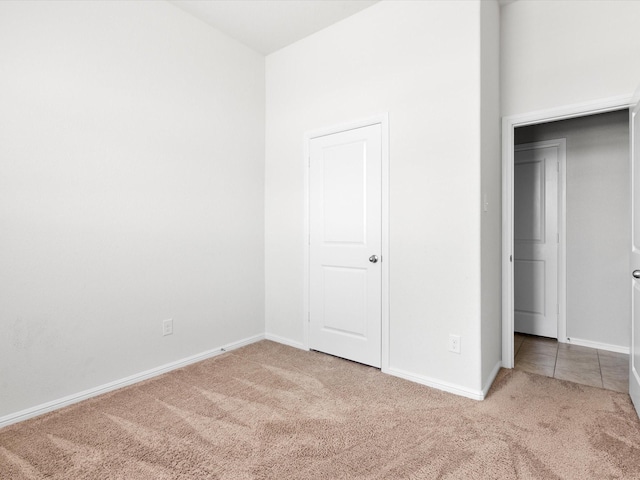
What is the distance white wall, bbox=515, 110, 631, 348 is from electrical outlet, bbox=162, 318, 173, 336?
377 centimetres

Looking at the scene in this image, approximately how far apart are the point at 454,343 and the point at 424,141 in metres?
1.46

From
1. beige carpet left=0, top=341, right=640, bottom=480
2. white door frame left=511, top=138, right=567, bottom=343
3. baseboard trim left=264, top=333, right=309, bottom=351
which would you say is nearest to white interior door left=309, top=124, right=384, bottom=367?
baseboard trim left=264, top=333, right=309, bottom=351

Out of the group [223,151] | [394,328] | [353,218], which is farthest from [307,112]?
[394,328]

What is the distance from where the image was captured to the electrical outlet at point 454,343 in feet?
8.05

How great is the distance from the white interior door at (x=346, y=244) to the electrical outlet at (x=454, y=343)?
1.86ft

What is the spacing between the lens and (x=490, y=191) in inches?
103

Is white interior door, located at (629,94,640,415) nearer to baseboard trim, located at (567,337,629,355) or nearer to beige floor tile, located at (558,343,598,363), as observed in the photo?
beige floor tile, located at (558,343,598,363)

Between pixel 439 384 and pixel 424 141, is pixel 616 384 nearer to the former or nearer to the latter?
pixel 439 384

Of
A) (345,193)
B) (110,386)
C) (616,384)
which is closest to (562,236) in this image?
(616,384)

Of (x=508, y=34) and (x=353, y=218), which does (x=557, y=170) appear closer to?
(x=508, y=34)

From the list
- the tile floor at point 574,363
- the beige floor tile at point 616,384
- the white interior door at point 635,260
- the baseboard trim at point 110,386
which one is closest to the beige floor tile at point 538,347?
the tile floor at point 574,363

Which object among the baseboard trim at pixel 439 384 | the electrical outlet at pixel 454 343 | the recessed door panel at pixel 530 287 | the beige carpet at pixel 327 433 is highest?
the recessed door panel at pixel 530 287

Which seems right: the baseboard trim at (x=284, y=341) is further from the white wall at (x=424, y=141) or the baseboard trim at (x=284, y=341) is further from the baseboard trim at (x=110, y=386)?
the white wall at (x=424, y=141)

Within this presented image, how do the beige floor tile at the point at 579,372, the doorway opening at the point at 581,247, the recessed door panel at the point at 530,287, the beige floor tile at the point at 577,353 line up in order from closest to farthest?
the beige floor tile at the point at 579,372, the beige floor tile at the point at 577,353, the doorway opening at the point at 581,247, the recessed door panel at the point at 530,287
